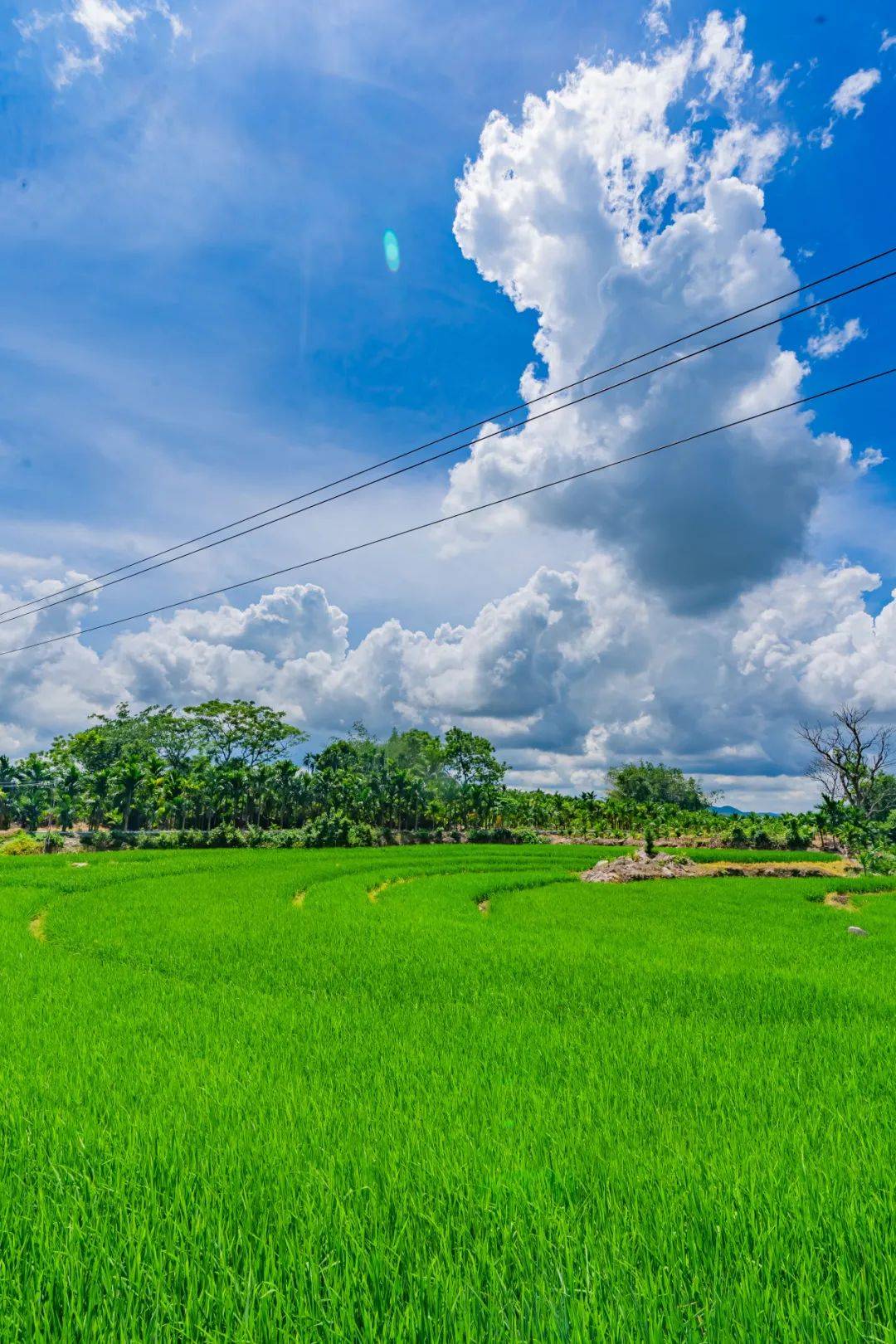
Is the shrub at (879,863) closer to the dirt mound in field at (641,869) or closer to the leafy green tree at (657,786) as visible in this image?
the dirt mound in field at (641,869)

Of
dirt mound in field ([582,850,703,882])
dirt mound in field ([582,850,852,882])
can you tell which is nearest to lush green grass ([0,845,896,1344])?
dirt mound in field ([582,850,703,882])

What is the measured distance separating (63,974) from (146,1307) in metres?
7.47

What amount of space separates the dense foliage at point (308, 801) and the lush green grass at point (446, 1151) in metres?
29.3

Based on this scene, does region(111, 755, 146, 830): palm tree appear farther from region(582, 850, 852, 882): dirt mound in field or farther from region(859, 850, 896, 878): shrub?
region(859, 850, 896, 878): shrub

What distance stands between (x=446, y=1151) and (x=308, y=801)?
49012 millimetres

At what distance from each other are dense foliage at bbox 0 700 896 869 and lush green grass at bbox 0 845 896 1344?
2935 centimetres

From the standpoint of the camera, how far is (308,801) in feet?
165

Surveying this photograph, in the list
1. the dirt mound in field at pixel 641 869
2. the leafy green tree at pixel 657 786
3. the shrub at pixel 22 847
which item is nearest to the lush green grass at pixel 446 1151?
the dirt mound in field at pixel 641 869

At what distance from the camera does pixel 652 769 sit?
292 feet

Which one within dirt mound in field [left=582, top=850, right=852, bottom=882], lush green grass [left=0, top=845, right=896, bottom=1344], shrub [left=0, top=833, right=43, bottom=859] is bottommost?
dirt mound in field [left=582, top=850, right=852, bottom=882]

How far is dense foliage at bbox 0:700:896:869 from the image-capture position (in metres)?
42.3

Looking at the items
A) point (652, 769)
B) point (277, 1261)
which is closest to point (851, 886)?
point (277, 1261)

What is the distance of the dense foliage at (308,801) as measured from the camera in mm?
42281

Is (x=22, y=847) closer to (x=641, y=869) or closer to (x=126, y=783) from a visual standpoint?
(x=126, y=783)
